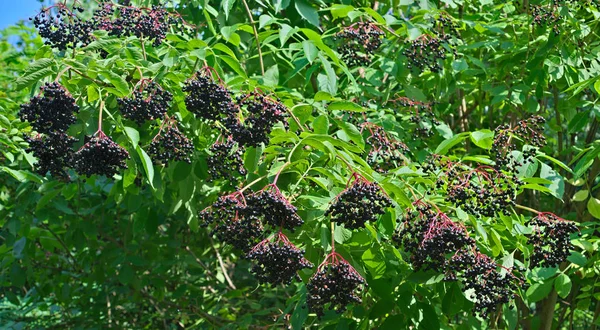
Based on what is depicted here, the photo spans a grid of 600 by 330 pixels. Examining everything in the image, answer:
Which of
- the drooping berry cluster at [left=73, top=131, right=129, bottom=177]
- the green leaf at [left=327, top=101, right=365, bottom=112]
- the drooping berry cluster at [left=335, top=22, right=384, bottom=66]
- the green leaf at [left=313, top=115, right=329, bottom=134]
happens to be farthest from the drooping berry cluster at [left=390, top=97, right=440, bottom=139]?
the drooping berry cluster at [left=73, top=131, right=129, bottom=177]

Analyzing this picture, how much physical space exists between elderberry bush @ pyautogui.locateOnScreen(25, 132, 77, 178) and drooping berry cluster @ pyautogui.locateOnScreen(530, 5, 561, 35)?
2.46 m

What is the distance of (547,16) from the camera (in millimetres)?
3838

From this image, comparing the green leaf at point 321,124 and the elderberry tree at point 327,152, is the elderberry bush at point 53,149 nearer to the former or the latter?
the elderberry tree at point 327,152

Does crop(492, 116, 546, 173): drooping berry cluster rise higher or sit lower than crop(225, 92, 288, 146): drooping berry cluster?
lower

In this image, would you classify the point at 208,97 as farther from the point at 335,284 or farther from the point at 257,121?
the point at 335,284

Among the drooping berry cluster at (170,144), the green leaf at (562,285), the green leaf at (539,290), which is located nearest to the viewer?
the drooping berry cluster at (170,144)

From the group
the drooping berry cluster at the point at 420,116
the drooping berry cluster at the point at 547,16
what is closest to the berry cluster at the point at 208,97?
the drooping berry cluster at the point at 420,116

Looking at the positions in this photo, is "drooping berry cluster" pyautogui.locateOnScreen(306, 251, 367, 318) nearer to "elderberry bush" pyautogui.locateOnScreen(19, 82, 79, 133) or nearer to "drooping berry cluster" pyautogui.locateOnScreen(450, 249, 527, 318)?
"drooping berry cluster" pyautogui.locateOnScreen(450, 249, 527, 318)

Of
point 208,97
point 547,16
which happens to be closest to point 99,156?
point 208,97

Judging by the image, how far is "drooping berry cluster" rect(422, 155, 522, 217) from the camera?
2.74 metres

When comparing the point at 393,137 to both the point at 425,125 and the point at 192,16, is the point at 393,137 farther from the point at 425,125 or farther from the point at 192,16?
the point at 192,16

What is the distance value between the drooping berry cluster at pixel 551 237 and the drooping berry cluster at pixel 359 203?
83 centimetres

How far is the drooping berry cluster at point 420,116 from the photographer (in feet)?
12.9

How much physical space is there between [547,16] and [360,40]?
3.48 ft
